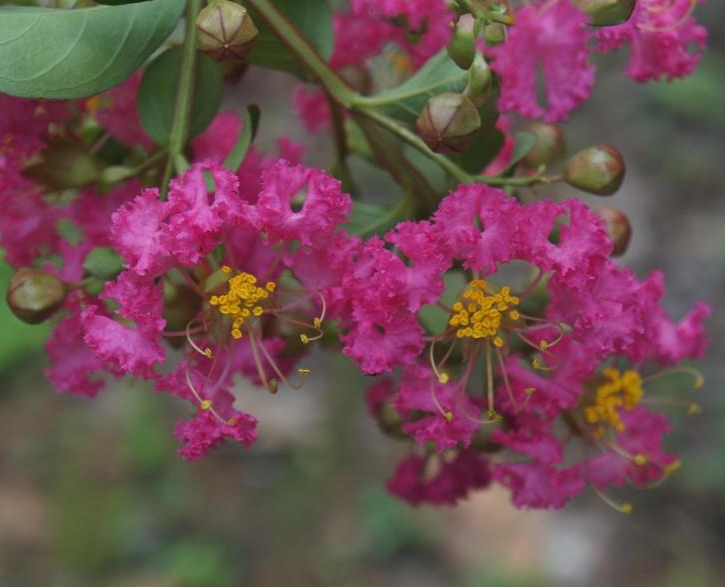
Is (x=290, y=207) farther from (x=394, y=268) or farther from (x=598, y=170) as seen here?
(x=598, y=170)

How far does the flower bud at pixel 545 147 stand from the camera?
4.23 feet

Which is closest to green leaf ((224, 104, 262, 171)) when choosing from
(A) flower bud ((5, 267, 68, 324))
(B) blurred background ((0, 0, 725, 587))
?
(A) flower bud ((5, 267, 68, 324))

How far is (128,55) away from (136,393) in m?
3.22

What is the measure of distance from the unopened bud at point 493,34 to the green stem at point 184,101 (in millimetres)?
268

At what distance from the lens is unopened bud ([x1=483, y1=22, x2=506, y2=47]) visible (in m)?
1.00

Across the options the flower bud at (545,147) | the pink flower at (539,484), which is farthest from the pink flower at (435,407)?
the flower bud at (545,147)

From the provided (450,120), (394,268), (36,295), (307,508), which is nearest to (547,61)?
(450,120)

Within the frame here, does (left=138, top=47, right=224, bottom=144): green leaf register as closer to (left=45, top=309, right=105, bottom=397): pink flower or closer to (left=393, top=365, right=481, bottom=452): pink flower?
(left=45, top=309, right=105, bottom=397): pink flower

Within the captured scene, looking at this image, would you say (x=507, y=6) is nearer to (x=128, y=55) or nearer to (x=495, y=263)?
(x=495, y=263)

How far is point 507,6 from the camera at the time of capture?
3.44 feet

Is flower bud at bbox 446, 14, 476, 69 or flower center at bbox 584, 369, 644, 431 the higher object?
flower bud at bbox 446, 14, 476, 69

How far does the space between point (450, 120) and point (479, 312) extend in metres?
0.19

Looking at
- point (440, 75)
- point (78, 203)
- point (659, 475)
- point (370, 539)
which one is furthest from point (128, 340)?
point (370, 539)

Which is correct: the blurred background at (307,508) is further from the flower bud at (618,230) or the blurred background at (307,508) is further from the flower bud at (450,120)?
the flower bud at (450,120)
